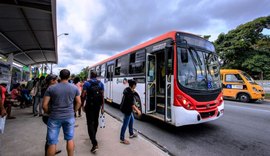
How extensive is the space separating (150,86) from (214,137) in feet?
8.55

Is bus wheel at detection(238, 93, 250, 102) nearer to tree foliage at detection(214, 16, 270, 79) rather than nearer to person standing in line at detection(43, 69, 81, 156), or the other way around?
tree foliage at detection(214, 16, 270, 79)

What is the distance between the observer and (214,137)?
15.6ft

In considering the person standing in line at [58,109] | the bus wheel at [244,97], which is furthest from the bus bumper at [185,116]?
the bus wheel at [244,97]

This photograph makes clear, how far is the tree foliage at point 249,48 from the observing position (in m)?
19.1

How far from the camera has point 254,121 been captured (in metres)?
6.55

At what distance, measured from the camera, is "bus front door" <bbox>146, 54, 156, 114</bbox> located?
5816 mm

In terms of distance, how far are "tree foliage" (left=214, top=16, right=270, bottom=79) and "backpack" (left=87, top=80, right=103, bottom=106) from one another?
21547mm

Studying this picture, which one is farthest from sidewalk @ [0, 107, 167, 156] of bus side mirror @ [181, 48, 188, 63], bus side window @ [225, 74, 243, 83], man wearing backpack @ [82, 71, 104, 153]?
bus side window @ [225, 74, 243, 83]

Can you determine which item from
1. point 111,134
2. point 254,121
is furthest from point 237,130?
point 111,134

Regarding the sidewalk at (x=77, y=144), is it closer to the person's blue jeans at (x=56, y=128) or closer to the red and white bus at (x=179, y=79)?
the person's blue jeans at (x=56, y=128)

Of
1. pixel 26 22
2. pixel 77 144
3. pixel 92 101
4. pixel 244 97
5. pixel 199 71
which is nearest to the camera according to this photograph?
pixel 92 101

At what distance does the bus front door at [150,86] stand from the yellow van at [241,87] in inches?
393

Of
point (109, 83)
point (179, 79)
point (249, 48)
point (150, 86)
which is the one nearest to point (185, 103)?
point (179, 79)

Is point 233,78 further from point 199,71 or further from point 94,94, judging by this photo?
point 94,94
